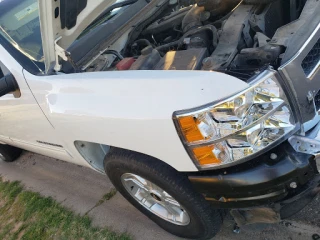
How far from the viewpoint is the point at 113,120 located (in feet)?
6.47

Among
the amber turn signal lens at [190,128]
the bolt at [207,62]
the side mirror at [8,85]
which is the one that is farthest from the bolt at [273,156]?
the side mirror at [8,85]

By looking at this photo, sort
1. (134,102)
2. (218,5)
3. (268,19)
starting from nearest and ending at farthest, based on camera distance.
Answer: (134,102)
(268,19)
(218,5)

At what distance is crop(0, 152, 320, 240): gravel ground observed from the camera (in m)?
2.41

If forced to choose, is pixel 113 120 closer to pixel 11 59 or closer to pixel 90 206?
pixel 11 59

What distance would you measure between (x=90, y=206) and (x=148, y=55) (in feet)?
5.37

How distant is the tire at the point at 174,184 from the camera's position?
2035 millimetres

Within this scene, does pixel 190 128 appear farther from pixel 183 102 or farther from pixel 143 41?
pixel 143 41

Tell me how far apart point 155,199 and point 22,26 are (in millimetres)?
1772

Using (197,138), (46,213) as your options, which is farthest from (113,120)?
(46,213)

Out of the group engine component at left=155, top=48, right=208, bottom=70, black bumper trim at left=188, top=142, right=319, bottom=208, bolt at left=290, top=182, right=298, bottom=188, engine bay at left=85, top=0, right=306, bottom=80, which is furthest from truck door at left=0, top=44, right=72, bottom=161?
bolt at left=290, top=182, right=298, bottom=188

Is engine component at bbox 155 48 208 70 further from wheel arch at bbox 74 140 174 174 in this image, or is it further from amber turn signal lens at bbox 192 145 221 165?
wheel arch at bbox 74 140 174 174

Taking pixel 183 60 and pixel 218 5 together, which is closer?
pixel 183 60

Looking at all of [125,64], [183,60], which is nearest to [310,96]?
[183,60]

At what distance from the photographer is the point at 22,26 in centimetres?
275
